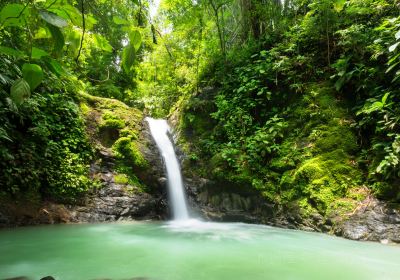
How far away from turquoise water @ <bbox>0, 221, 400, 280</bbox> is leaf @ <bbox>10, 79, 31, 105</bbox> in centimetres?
275

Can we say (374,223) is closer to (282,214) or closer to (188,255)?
(282,214)

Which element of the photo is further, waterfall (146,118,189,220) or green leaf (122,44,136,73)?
waterfall (146,118,189,220)

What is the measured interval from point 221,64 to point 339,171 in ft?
16.4

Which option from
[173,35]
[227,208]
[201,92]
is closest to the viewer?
[227,208]

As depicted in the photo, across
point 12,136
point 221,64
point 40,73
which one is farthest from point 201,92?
point 40,73

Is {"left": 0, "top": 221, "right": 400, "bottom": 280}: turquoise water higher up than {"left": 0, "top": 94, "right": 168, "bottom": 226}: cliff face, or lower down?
lower down

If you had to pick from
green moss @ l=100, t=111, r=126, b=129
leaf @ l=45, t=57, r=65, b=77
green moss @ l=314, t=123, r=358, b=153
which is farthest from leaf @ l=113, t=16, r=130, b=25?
green moss @ l=100, t=111, r=126, b=129

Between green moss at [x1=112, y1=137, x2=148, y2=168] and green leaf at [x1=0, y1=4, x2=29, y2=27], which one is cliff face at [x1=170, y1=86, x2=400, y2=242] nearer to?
green moss at [x1=112, y1=137, x2=148, y2=168]

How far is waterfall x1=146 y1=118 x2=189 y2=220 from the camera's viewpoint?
716cm

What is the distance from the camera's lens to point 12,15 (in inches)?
25.6

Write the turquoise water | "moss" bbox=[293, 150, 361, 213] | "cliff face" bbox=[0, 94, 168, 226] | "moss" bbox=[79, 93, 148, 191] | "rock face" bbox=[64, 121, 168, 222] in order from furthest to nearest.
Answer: "moss" bbox=[79, 93, 148, 191] < "rock face" bbox=[64, 121, 168, 222] < "cliff face" bbox=[0, 94, 168, 226] < "moss" bbox=[293, 150, 361, 213] < the turquoise water

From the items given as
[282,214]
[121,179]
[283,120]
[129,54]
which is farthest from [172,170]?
[129,54]

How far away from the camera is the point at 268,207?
617cm

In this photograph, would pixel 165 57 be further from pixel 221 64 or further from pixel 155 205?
pixel 155 205
